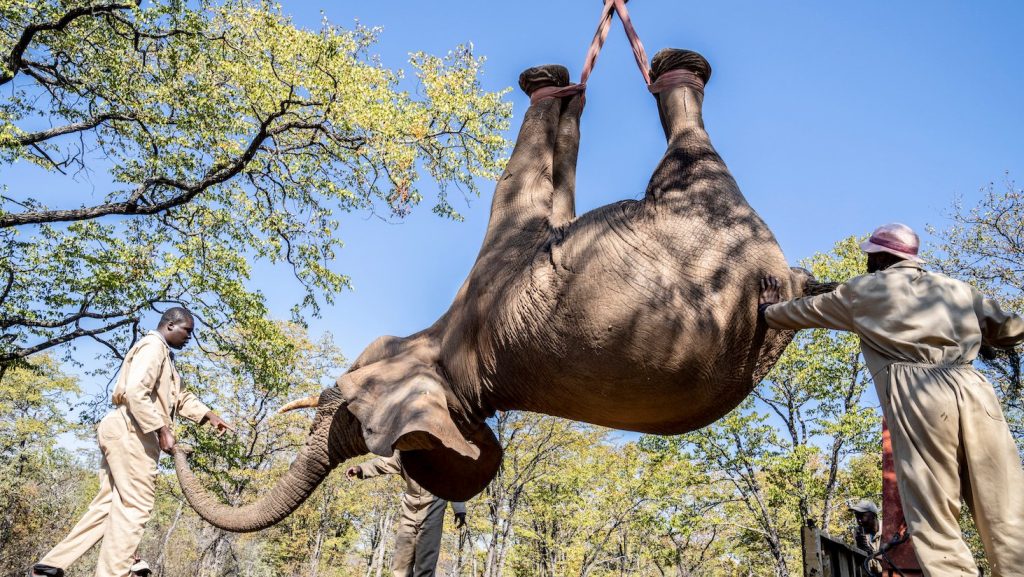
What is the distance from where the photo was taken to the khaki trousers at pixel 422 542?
22.2ft

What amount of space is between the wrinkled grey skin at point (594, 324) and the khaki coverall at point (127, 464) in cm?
247

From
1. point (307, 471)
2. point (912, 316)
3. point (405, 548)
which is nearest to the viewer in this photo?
point (912, 316)

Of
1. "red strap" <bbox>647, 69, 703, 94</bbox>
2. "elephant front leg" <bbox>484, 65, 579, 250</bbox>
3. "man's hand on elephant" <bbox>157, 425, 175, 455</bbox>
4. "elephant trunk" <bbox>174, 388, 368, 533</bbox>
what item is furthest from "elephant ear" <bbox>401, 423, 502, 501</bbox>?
"man's hand on elephant" <bbox>157, 425, 175, 455</bbox>

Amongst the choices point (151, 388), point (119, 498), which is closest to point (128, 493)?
point (119, 498)

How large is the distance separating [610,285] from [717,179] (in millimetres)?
677

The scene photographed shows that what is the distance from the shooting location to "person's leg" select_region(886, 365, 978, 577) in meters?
2.25

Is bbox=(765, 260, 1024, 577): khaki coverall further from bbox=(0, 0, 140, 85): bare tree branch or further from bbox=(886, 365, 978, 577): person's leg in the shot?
bbox=(0, 0, 140, 85): bare tree branch

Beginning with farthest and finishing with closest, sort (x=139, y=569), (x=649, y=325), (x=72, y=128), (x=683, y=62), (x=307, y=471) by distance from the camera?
(x=72, y=128) → (x=139, y=569) → (x=307, y=471) → (x=683, y=62) → (x=649, y=325)

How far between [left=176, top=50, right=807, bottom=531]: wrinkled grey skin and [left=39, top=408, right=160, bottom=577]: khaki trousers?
2.48m

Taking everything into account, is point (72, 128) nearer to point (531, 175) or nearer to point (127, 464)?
point (127, 464)

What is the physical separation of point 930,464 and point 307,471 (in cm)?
267

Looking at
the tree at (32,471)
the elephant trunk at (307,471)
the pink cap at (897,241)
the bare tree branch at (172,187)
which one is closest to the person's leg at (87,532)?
the elephant trunk at (307,471)

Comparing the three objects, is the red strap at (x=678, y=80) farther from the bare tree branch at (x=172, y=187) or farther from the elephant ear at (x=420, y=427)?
the bare tree branch at (x=172, y=187)

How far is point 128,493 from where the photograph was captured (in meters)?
4.47
